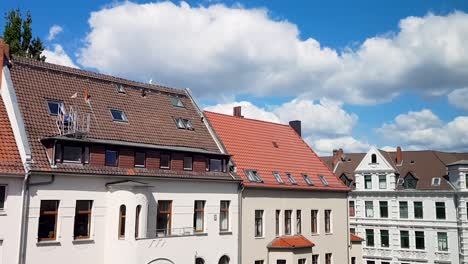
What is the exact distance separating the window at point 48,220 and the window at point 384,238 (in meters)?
36.9

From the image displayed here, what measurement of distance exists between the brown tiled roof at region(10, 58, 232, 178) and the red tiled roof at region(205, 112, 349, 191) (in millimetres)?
2764

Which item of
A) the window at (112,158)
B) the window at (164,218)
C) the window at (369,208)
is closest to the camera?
the window at (112,158)

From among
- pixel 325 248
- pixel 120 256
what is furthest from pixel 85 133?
pixel 325 248

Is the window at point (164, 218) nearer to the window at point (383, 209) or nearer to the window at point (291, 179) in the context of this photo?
the window at point (291, 179)

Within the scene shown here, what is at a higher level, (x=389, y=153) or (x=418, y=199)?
(x=389, y=153)

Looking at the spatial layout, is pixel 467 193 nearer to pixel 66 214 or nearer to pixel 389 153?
pixel 389 153

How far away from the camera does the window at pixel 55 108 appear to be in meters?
21.5

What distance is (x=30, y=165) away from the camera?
18609mm

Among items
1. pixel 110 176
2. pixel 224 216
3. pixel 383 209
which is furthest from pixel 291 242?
pixel 383 209

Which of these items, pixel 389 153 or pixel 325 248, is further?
pixel 389 153

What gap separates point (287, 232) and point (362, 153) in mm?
25902

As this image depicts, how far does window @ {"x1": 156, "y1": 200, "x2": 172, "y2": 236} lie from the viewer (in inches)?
922

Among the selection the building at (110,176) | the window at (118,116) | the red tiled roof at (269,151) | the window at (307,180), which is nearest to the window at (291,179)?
the red tiled roof at (269,151)

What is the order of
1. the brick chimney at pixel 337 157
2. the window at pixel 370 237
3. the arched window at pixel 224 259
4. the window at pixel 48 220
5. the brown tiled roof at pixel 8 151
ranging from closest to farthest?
the brown tiled roof at pixel 8 151 < the window at pixel 48 220 < the arched window at pixel 224 259 < the window at pixel 370 237 < the brick chimney at pixel 337 157
